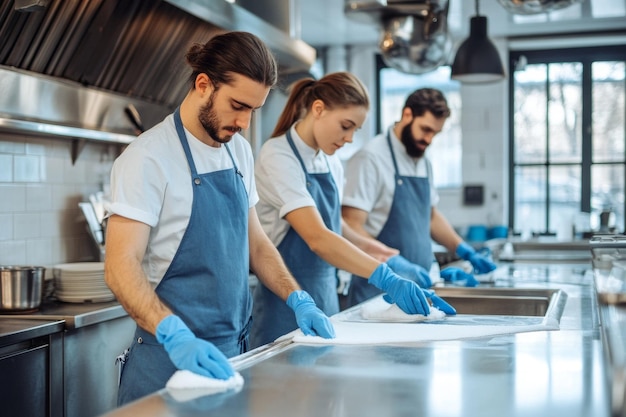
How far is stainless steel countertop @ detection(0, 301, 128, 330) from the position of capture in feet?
9.86

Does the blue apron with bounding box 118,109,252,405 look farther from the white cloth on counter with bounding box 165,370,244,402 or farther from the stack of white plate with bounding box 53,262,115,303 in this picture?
the stack of white plate with bounding box 53,262,115,303

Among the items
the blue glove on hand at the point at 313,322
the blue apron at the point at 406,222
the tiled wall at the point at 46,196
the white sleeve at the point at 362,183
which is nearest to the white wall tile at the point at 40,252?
the tiled wall at the point at 46,196

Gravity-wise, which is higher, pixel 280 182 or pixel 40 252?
pixel 280 182

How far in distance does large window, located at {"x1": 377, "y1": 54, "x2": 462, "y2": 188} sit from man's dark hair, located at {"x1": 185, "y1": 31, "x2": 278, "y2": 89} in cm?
571

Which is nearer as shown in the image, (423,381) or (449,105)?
(423,381)

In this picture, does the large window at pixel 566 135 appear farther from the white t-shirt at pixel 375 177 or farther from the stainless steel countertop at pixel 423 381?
the stainless steel countertop at pixel 423 381

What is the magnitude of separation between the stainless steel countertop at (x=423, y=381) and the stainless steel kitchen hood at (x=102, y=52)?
1568mm

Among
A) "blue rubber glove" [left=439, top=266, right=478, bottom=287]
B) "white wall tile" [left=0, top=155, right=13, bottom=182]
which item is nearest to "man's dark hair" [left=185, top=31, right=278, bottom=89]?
"blue rubber glove" [left=439, top=266, right=478, bottom=287]

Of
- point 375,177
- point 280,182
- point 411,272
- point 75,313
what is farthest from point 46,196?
point 411,272

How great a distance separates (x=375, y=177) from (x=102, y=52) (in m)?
1.45

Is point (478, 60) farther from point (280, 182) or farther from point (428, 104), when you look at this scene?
point (280, 182)

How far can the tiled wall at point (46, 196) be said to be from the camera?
351 centimetres

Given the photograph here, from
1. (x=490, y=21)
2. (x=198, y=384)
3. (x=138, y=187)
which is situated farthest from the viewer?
(x=490, y=21)

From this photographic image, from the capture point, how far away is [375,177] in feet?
12.2
